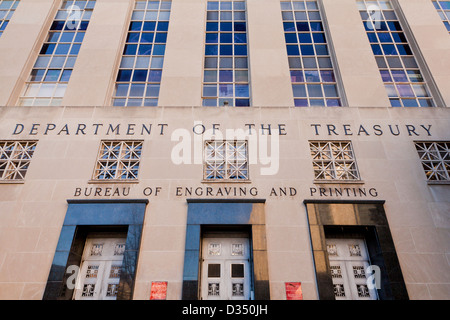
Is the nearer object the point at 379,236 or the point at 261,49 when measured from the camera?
the point at 379,236

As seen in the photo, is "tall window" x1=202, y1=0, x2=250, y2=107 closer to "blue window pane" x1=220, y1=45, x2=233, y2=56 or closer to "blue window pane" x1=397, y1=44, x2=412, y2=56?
"blue window pane" x1=220, y1=45, x2=233, y2=56

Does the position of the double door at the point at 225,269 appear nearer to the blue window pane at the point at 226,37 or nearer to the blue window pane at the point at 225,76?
the blue window pane at the point at 225,76

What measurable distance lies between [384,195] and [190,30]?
11180mm

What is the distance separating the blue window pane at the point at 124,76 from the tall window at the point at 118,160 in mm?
3732

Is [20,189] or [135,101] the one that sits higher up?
[135,101]

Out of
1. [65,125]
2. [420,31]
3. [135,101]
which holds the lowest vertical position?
[65,125]

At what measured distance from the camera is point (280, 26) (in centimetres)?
1320

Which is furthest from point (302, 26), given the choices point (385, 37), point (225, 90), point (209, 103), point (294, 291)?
point (294, 291)

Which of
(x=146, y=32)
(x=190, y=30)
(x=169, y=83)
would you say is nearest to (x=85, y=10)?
(x=146, y=32)

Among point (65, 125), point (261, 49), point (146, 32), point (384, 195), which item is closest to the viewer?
point (384, 195)

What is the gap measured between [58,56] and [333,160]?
13422 millimetres

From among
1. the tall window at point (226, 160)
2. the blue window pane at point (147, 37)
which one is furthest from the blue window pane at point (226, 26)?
the tall window at point (226, 160)

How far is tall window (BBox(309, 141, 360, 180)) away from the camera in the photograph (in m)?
9.60
